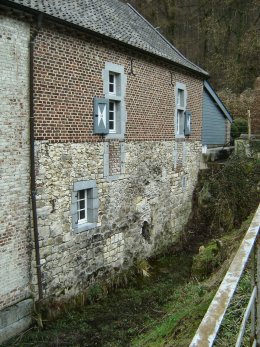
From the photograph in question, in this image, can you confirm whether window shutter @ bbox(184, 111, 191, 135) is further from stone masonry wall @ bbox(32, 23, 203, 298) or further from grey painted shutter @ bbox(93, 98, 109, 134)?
grey painted shutter @ bbox(93, 98, 109, 134)

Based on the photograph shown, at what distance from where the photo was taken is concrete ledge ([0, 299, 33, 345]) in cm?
682

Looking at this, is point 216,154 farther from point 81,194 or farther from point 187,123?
point 81,194

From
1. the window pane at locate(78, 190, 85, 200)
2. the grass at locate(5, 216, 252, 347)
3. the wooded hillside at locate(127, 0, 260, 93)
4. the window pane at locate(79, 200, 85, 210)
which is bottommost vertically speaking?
the grass at locate(5, 216, 252, 347)

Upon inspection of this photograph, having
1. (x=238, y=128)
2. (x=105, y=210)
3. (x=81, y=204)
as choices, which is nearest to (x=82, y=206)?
(x=81, y=204)

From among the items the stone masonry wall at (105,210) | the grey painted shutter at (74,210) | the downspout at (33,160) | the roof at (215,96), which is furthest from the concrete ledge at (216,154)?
the downspout at (33,160)

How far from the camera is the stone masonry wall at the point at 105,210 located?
775 cm

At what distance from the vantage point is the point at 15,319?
23.1 ft

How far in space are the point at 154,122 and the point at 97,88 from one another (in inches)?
123

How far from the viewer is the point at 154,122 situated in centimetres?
1175

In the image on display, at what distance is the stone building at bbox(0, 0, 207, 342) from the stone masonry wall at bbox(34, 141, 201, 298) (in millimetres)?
27

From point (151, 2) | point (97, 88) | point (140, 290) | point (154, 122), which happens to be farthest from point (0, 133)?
point (151, 2)

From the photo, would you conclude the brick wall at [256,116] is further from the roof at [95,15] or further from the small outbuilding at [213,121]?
the roof at [95,15]

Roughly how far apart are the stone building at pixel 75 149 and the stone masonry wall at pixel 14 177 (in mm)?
18

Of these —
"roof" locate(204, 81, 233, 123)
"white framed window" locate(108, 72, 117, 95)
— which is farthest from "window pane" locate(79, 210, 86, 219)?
"roof" locate(204, 81, 233, 123)
